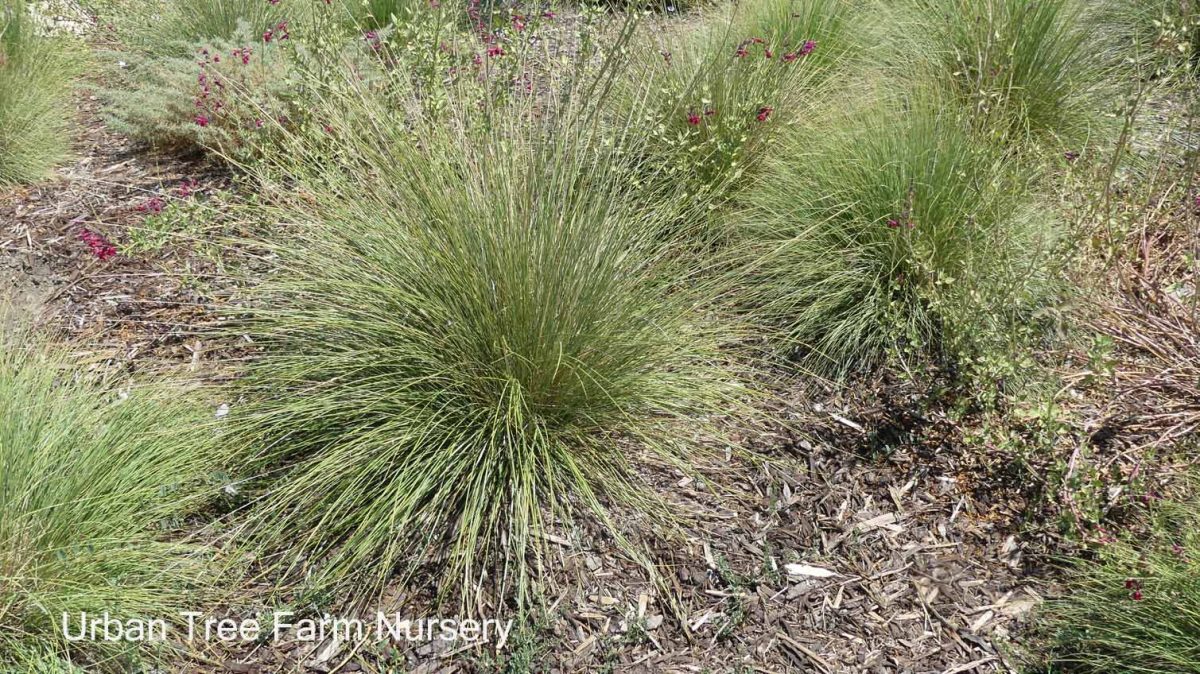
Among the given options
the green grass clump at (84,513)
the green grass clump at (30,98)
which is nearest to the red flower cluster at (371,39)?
the green grass clump at (84,513)

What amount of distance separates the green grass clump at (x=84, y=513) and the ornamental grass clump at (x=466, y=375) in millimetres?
249

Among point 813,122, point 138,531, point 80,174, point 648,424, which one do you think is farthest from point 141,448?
point 813,122

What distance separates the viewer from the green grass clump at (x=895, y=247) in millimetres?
3222

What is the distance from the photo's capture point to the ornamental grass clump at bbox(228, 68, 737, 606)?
256cm

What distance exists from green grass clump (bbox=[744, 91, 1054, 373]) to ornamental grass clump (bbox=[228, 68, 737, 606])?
692 millimetres

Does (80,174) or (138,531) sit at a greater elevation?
(80,174)

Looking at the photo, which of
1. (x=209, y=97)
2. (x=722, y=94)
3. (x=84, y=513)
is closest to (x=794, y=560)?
(x=84, y=513)

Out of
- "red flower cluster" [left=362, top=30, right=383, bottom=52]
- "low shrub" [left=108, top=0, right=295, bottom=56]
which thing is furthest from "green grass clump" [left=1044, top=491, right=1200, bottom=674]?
"low shrub" [left=108, top=0, right=295, bottom=56]

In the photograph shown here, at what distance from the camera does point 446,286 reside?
105 inches

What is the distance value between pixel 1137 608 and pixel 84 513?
2.83 meters

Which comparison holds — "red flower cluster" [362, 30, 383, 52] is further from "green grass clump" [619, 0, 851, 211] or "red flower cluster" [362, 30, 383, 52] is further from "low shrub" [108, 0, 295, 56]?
"low shrub" [108, 0, 295, 56]

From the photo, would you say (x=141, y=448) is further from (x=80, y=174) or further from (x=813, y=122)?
(x=813, y=122)

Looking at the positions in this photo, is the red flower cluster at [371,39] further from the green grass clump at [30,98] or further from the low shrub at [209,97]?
the green grass clump at [30,98]

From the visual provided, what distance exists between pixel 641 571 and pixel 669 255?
139cm
